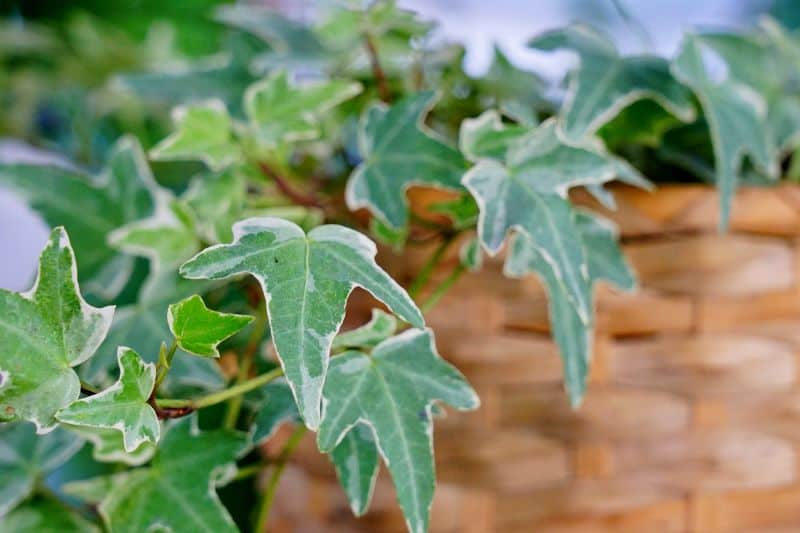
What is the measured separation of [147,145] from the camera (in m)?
0.63

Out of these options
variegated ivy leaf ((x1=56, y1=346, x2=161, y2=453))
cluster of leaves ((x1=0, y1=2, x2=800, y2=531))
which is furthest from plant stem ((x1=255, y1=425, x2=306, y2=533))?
variegated ivy leaf ((x1=56, y1=346, x2=161, y2=453))

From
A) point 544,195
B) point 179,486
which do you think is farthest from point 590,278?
point 179,486

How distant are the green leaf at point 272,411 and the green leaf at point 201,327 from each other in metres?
0.07

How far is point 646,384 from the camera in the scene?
1.15 ft

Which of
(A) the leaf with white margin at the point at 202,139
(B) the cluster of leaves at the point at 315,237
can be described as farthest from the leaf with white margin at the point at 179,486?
(A) the leaf with white margin at the point at 202,139

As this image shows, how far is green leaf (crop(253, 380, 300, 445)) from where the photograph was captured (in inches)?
10.4

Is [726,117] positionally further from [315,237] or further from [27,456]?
[27,456]

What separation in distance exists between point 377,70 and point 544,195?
14cm

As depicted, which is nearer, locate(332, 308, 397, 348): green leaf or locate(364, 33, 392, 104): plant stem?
locate(332, 308, 397, 348): green leaf

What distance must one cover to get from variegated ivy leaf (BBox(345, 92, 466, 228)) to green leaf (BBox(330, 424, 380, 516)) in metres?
0.08

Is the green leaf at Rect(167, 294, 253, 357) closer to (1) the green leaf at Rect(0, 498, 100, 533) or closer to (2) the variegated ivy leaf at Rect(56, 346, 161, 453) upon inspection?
(2) the variegated ivy leaf at Rect(56, 346, 161, 453)

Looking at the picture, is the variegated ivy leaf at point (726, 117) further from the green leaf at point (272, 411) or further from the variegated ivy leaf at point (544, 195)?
the green leaf at point (272, 411)

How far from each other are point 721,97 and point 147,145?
440 millimetres

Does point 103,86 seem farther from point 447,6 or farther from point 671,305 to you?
point 447,6
